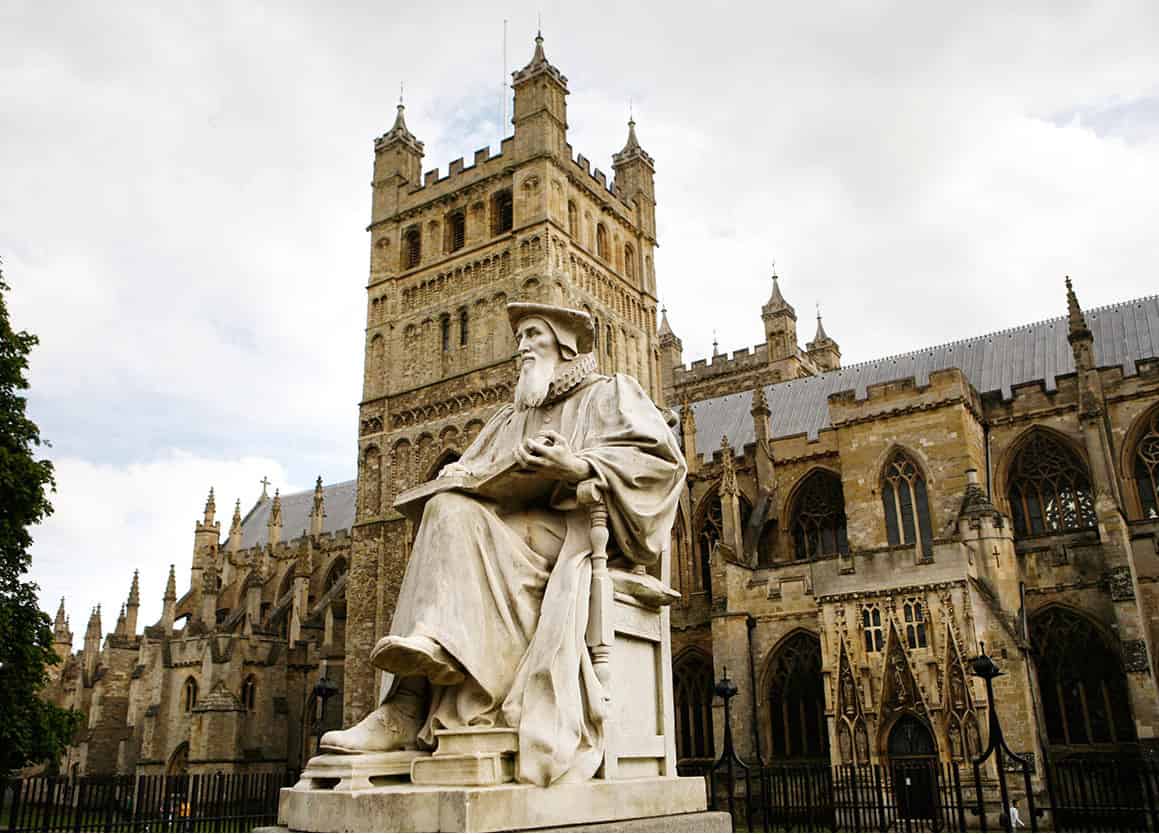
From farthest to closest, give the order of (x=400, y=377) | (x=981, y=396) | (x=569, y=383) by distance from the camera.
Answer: (x=400, y=377) < (x=981, y=396) < (x=569, y=383)

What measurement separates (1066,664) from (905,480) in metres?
5.10

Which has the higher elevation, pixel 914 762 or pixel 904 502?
pixel 904 502

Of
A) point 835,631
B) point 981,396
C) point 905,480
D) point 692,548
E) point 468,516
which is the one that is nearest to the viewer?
point 468,516

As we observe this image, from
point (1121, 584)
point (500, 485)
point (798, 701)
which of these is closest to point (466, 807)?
point (500, 485)

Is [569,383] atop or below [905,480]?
below

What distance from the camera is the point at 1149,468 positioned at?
73.3 feet

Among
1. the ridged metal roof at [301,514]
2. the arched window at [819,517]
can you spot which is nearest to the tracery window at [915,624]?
the arched window at [819,517]

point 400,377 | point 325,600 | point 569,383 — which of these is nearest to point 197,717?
point 325,600

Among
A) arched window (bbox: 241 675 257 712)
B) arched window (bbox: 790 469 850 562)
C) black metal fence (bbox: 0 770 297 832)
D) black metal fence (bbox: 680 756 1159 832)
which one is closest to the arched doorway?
black metal fence (bbox: 680 756 1159 832)

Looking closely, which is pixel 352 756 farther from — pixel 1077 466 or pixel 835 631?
pixel 1077 466

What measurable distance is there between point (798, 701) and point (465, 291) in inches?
660

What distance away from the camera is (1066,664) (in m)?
19.4

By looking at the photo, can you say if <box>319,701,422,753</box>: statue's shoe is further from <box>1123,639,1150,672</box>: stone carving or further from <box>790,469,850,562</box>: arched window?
<box>790,469,850,562</box>: arched window

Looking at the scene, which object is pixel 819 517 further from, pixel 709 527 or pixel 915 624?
pixel 915 624
